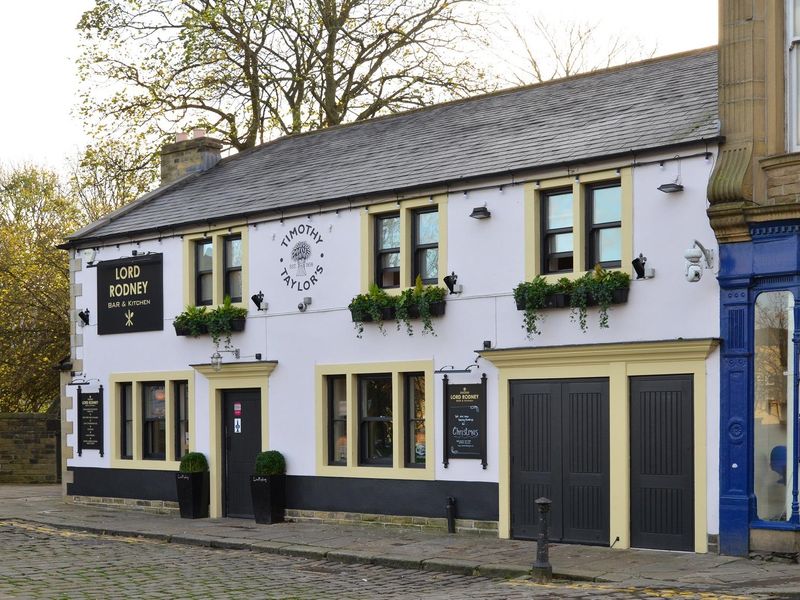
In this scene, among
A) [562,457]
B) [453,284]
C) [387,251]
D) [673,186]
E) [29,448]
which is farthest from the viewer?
[29,448]

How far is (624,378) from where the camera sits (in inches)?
604

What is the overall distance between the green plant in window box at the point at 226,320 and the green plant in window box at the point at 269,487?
7.60 ft

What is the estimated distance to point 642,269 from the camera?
15156 millimetres

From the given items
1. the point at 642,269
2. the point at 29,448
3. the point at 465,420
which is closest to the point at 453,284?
the point at 465,420

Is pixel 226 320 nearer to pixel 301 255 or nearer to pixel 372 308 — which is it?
pixel 301 255

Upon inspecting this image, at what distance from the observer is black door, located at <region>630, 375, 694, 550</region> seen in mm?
14734

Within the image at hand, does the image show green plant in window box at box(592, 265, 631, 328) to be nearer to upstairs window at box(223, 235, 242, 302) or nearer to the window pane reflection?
the window pane reflection

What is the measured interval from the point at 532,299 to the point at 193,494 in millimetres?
7786

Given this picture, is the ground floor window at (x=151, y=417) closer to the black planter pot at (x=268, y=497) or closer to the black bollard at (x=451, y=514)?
the black planter pot at (x=268, y=497)

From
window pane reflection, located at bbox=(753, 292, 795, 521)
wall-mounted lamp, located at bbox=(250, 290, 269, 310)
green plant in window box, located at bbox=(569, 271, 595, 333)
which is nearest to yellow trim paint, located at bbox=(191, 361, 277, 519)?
wall-mounted lamp, located at bbox=(250, 290, 269, 310)

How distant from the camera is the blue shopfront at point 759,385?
13.9 metres

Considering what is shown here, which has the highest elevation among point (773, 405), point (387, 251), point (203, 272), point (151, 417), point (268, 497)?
point (387, 251)

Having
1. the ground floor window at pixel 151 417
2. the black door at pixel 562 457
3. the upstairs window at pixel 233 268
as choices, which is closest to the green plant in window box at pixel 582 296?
the black door at pixel 562 457

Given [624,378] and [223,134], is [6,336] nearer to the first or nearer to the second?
[223,134]
